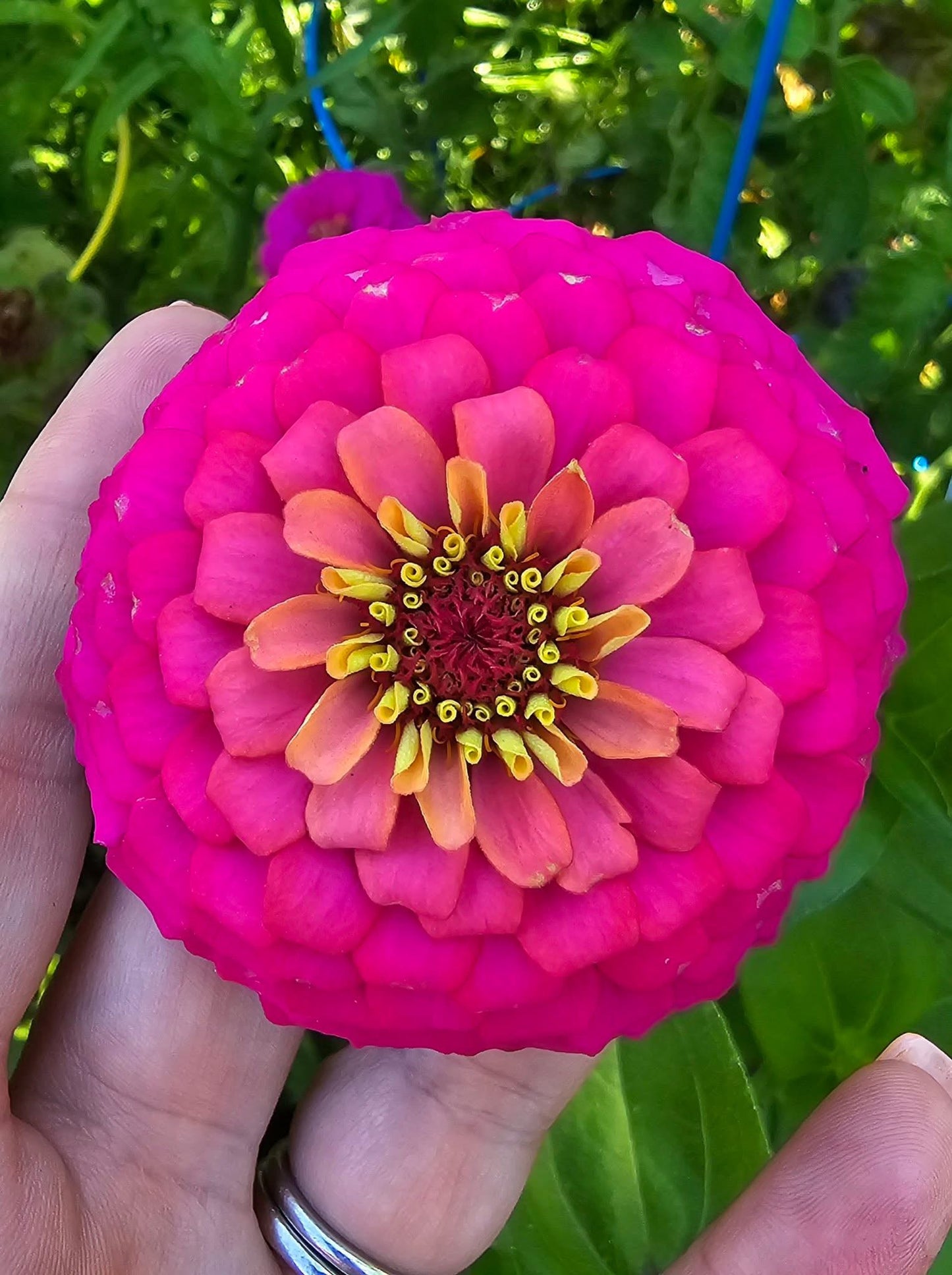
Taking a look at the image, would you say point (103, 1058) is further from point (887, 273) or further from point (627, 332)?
point (887, 273)

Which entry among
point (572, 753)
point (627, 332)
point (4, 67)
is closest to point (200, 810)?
point (572, 753)

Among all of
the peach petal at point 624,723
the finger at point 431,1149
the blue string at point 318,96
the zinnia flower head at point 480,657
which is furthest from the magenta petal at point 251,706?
the blue string at point 318,96

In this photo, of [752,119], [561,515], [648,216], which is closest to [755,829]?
[561,515]

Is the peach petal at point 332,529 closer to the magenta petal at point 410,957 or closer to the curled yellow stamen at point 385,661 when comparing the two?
the curled yellow stamen at point 385,661

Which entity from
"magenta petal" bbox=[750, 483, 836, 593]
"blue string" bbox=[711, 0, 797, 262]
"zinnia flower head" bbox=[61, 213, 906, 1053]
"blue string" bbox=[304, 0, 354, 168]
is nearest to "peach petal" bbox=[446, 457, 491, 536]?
"zinnia flower head" bbox=[61, 213, 906, 1053]

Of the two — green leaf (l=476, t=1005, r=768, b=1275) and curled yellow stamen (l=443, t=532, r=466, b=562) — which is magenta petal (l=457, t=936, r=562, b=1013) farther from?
green leaf (l=476, t=1005, r=768, b=1275)

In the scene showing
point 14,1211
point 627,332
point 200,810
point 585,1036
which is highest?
point 627,332
